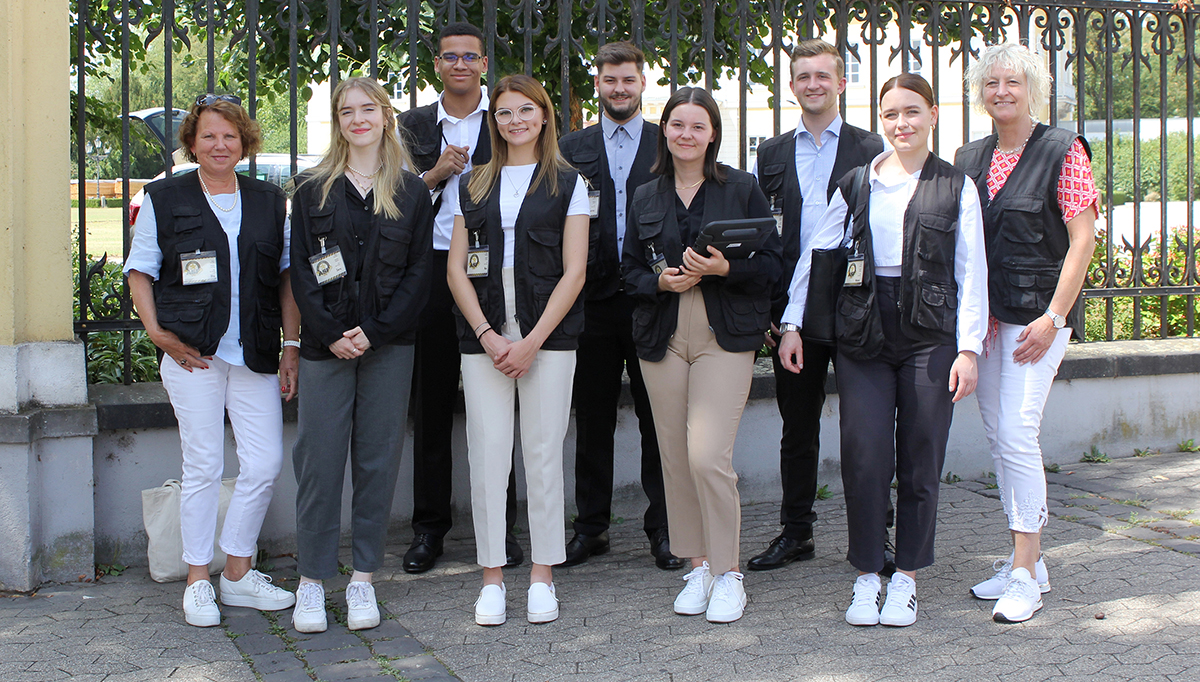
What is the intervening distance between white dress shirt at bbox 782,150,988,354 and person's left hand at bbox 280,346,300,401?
1.97m

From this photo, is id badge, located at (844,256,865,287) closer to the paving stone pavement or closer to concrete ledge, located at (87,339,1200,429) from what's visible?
concrete ledge, located at (87,339,1200,429)

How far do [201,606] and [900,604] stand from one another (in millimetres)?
2601

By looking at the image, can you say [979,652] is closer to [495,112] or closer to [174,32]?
[495,112]

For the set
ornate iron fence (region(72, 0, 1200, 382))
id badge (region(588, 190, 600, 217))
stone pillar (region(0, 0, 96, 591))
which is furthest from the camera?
ornate iron fence (region(72, 0, 1200, 382))

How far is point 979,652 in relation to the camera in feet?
12.2

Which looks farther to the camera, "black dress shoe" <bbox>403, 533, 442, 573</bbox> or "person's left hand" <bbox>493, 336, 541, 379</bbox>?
"black dress shoe" <bbox>403, 533, 442, 573</bbox>

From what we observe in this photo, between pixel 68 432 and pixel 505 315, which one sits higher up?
pixel 505 315

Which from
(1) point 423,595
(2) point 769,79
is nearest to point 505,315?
(1) point 423,595

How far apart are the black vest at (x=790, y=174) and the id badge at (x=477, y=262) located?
4.18 feet

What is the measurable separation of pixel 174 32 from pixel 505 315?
2.21 meters

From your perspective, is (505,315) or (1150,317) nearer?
(505,315)

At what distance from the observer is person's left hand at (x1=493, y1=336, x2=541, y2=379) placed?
4.04 metres

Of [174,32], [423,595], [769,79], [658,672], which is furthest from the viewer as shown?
[769,79]

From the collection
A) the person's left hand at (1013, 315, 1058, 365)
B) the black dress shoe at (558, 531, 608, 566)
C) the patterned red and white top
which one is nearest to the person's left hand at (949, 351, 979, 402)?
the person's left hand at (1013, 315, 1058, 365)
